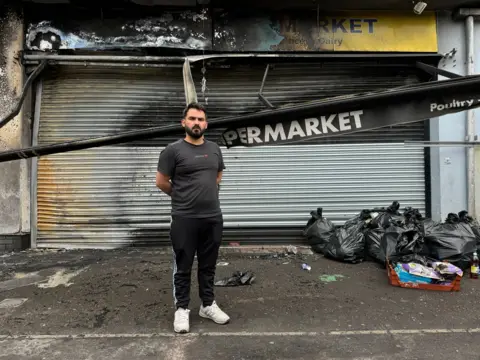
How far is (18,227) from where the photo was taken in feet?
20.6

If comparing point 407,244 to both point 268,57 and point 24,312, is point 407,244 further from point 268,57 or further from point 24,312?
point 24,312

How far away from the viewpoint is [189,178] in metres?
3.37

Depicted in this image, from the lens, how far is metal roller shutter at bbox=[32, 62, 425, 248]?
6.53 meters

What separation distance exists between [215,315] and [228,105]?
4.05 m

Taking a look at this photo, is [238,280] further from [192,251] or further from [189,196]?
[189,196]

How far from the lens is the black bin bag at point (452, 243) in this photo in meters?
4.82

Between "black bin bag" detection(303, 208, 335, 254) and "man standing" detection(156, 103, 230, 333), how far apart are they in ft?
9.54

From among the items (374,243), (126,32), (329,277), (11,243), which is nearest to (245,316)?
(329,277)

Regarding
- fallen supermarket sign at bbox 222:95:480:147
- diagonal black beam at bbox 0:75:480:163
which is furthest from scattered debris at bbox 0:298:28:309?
fallen supermarket sign at bbox 222:95:480:147

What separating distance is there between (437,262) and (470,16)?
4.41 m

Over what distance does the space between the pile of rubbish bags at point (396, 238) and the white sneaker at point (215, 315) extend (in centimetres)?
237

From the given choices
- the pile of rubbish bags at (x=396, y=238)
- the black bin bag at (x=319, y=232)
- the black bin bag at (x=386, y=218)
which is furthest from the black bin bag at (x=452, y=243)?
the black bin bag at (x=319, y=232)

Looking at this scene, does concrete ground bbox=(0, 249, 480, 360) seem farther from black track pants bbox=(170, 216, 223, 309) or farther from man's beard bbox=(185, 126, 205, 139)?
man's beard bbox=(185, 126, 205, 139)

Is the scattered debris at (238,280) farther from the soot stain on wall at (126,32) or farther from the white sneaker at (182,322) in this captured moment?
the soot stain on wall at (126,32)
